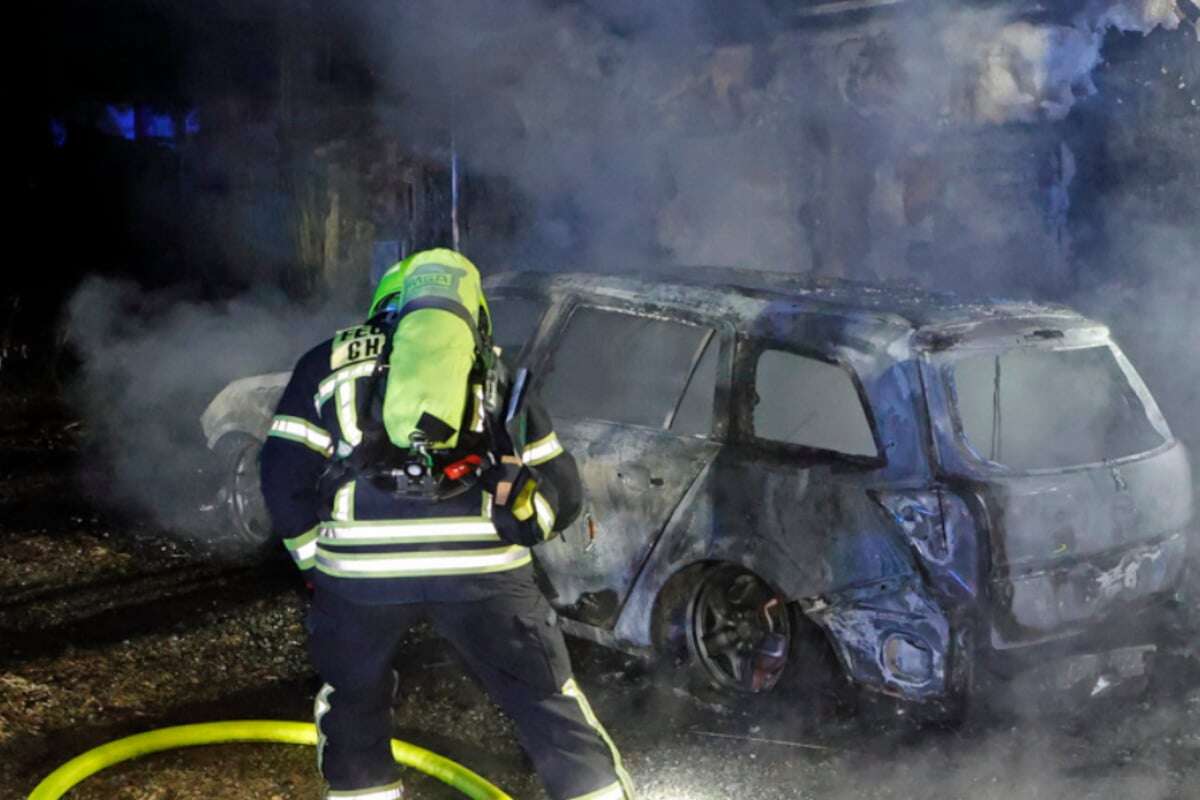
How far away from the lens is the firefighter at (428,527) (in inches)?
120

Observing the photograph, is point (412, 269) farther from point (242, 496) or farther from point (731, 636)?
point (242, 496)

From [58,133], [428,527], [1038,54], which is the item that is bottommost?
[428,527]

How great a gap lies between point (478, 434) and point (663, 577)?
5.68ft

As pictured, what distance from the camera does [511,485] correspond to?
122 inches

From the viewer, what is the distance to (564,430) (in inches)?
194

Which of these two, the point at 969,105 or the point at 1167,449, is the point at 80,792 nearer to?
the point at 1167,449

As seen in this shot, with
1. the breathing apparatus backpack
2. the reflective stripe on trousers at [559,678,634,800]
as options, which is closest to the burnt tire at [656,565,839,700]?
the reflective stripe on trousers at [559,678,634,800]

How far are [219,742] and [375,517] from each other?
5.67ft

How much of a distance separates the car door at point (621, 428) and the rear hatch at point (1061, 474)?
98 cm

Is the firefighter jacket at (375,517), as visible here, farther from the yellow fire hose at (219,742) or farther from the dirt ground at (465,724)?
the dirt ground at (465,724)

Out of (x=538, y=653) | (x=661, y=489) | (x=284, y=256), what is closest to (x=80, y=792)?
(x=538, y=653)

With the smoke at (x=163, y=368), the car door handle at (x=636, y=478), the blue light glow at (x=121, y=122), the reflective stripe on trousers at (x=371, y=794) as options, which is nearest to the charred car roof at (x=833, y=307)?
the car door handle at (x=636, y=478)

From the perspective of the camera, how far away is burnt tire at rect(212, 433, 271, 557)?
6535mm

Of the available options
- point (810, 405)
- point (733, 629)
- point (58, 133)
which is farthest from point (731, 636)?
point (58, 133)
